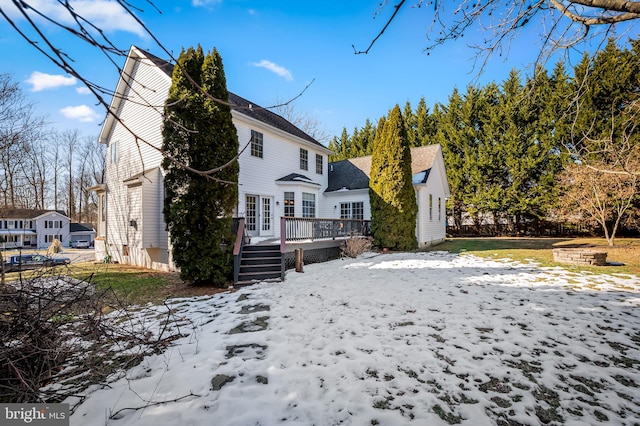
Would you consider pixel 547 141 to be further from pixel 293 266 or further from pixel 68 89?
pixel 68 89

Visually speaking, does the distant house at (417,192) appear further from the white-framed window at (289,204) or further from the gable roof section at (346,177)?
the white-framed window at (289,204)

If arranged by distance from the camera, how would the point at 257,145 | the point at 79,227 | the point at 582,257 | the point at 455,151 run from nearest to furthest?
the point at 582,257 < the point at 257,145 < the point at 455,151 < the point at 79,227

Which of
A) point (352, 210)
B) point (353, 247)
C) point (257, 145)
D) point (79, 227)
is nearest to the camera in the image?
point (353, 247)

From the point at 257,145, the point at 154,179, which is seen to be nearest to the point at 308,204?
the point at 257,145

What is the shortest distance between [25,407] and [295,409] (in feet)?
6.90

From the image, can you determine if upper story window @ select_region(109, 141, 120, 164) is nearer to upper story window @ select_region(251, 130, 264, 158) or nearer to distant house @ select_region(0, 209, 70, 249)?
upper story window @ select_region(251, 130, 264, 158)

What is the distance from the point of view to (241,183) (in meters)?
9.52

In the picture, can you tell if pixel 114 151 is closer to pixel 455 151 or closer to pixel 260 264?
pixel 260 264

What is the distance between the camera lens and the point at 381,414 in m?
2.39

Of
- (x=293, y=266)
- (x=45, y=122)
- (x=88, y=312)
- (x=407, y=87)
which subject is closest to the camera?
(x=88, y=312)

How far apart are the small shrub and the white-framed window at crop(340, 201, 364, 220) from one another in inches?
131

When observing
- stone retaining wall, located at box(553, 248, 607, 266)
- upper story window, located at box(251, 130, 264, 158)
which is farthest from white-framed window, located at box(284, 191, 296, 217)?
stone retaining wall, located at box(553, 248, 607, 266)

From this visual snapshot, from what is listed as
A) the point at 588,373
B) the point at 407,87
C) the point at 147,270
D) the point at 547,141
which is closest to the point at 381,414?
the point at 588,373

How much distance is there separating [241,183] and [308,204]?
5441mm
